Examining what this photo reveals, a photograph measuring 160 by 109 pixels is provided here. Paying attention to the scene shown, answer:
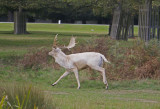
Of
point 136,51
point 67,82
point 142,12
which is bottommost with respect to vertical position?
point 67,82

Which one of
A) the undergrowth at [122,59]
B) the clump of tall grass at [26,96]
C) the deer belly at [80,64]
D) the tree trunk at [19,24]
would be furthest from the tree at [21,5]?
the clump of tall grass at [26,96]

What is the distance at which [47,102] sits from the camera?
699 centimetres

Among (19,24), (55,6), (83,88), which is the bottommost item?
(83,88)

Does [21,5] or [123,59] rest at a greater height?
[21,5]

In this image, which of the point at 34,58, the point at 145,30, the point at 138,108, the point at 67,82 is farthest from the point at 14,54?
the point at 138,108

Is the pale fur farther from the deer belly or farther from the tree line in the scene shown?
the tree line

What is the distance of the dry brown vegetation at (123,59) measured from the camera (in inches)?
627

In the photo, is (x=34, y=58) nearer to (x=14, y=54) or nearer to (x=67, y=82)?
(x=14, y=54)

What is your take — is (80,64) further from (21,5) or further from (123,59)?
(21,5)

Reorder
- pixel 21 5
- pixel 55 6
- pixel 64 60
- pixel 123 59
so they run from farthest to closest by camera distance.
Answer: pixel 55 6 < pixel 21 5 < pixel 123 59 < pixel 64 60

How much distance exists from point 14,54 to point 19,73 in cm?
339

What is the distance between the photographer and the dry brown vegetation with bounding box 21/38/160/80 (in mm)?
15914

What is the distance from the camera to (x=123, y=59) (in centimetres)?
1742

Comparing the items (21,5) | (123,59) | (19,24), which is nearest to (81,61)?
(123,59)
